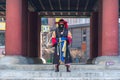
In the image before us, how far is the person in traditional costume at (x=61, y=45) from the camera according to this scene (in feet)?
41.0

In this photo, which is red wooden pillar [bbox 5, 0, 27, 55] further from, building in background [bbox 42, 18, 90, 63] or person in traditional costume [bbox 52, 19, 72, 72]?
building in background [bbox 42, 18, 90, 63]

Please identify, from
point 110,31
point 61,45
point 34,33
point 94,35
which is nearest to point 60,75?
point 61,45

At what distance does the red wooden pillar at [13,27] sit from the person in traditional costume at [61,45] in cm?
397

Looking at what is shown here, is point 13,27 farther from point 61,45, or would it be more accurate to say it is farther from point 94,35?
point 94,35

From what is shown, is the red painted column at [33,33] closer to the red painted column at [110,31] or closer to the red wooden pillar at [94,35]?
the red wooden pillar at [94,35]

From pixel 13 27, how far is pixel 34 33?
8.85 metres

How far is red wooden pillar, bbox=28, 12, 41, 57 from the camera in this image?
79.4ft

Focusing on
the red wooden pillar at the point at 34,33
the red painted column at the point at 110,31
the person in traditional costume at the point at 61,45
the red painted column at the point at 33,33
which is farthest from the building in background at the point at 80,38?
the person in traditional costume at the point at 61,45

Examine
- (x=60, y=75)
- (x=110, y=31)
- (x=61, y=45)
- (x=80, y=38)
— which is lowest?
(x=60, y=75)

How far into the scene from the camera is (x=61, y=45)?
12.6 meters

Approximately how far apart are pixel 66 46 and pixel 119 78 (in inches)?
85.3

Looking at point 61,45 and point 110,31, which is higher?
point 110,31

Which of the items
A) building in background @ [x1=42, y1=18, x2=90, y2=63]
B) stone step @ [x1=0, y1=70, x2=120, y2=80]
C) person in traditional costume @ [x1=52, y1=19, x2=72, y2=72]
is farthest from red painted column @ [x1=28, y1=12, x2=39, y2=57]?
building in background @ [x1=42, y1=18, x2=90, y2=63]

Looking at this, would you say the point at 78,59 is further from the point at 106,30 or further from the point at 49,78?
the point at 49,78
